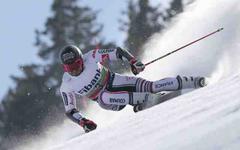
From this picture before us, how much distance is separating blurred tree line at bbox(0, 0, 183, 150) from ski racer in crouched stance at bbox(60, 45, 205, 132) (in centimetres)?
1735

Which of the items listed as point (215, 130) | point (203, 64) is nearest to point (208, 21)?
point (203, 64)

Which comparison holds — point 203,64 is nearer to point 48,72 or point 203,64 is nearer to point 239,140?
point 239,140

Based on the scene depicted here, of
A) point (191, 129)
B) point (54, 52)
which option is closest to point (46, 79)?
point (54, 52)

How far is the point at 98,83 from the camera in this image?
9.55 metres

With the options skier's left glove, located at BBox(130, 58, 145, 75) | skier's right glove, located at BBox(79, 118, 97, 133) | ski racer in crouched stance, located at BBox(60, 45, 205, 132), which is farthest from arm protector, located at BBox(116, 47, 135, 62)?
skier's right glove, located at BBox(79, 118, 97, 133)

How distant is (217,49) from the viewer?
13578 millimetres

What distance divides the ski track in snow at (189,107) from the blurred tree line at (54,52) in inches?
414

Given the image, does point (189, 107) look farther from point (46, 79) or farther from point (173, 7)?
point (173, 7)

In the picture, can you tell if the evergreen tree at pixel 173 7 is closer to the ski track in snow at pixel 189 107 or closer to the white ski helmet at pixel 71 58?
the ski track in snow at pixel 189 107

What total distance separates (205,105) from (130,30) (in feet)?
107

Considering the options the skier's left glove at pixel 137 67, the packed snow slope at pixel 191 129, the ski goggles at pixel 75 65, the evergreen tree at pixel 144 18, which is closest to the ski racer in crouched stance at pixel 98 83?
the ski goggles at pixel 75 65

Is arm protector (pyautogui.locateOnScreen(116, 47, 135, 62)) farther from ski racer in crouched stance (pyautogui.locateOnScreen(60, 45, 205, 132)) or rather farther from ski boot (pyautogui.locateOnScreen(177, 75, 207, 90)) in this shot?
ski boot (pyautogui.locateOnScreen(177, 75, 207, 90))

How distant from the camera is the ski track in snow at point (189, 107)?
365 centimetres

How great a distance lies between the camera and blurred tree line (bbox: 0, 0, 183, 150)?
30734 mm
